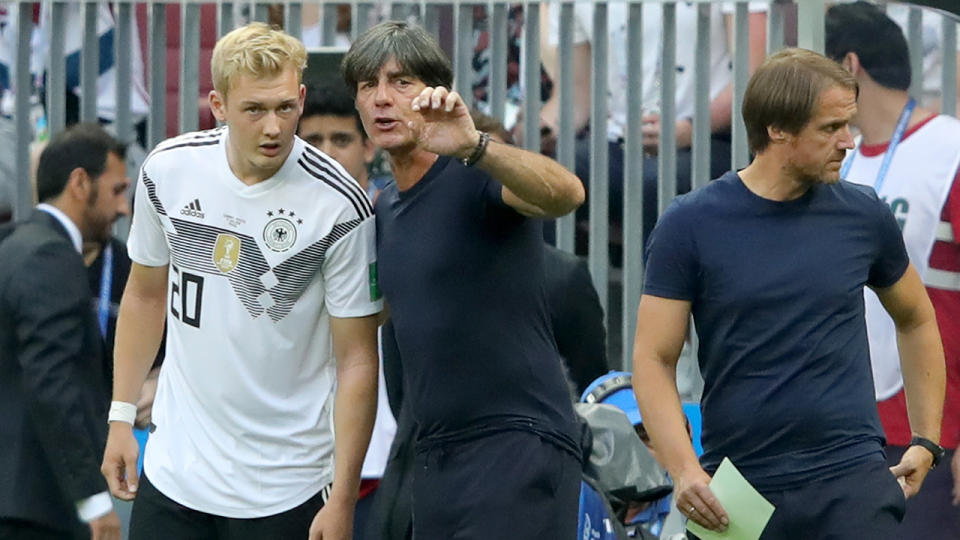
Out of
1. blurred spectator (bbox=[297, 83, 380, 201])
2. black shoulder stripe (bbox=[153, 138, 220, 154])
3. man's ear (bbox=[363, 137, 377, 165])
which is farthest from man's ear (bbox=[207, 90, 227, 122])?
man's ear (bbox=[363, 137, 377, 165])

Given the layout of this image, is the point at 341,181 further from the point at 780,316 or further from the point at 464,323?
the point at 780,316

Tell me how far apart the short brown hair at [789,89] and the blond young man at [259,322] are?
1.12 metres

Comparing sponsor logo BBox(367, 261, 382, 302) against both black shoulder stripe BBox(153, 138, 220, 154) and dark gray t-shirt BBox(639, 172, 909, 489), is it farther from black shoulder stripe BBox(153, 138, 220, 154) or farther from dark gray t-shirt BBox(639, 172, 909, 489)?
dark gray t-shirt BBox(639, 172, 909, 489)

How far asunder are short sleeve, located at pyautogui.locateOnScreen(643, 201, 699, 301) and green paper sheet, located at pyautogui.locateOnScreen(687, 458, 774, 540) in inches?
20.0

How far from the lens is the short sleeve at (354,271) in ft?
17.3

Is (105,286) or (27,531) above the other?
(105,286)

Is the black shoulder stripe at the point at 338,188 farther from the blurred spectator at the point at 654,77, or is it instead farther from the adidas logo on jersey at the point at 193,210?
the blurred spectator at the point at 654,77

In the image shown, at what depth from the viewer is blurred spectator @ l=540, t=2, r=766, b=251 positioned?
7.86 m

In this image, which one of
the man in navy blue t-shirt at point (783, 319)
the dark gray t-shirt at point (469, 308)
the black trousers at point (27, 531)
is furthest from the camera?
the black trousers at point (27, 531)

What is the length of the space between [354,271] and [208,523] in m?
0.85

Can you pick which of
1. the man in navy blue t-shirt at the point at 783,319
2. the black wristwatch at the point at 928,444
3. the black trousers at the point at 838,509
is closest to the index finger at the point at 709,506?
the man in navy blue t-shirt at the point at 783,319

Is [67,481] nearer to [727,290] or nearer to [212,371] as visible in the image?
[212,371]

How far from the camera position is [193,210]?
535 cm

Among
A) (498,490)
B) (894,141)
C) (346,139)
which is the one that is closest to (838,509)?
(498,490)
